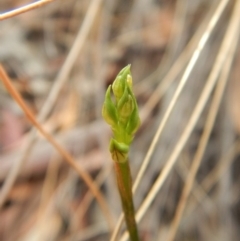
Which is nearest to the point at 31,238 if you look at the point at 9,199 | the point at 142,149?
the point at 9,199

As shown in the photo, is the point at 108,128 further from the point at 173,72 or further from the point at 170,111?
the point at 170,111

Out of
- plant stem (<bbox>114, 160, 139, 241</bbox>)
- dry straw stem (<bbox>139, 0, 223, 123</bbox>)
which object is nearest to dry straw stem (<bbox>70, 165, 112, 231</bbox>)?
dry straw stem (<bbox>139, 0, 223, 123</bbox>)

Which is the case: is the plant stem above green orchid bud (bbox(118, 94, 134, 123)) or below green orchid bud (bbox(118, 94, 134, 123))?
below

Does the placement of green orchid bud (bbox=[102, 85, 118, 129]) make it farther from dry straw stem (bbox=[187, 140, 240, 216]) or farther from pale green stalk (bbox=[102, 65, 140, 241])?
dry straw stem (bbox=[187, 140, 240, 216])

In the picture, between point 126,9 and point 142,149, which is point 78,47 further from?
point 126,9

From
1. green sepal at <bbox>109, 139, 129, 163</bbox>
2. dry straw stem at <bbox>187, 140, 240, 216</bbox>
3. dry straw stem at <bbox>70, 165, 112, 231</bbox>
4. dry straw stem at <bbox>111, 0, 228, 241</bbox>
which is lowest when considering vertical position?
dry straw stem at <bbox>187, 140, 240, 216</bbox>

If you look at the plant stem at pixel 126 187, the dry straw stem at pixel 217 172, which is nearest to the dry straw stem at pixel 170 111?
the plant stem at pixel 126 187

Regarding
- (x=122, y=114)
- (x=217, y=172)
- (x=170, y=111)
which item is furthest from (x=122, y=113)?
(x=217, y=172)

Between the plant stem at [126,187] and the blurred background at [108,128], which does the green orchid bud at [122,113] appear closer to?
the plant stem at [126,187]
